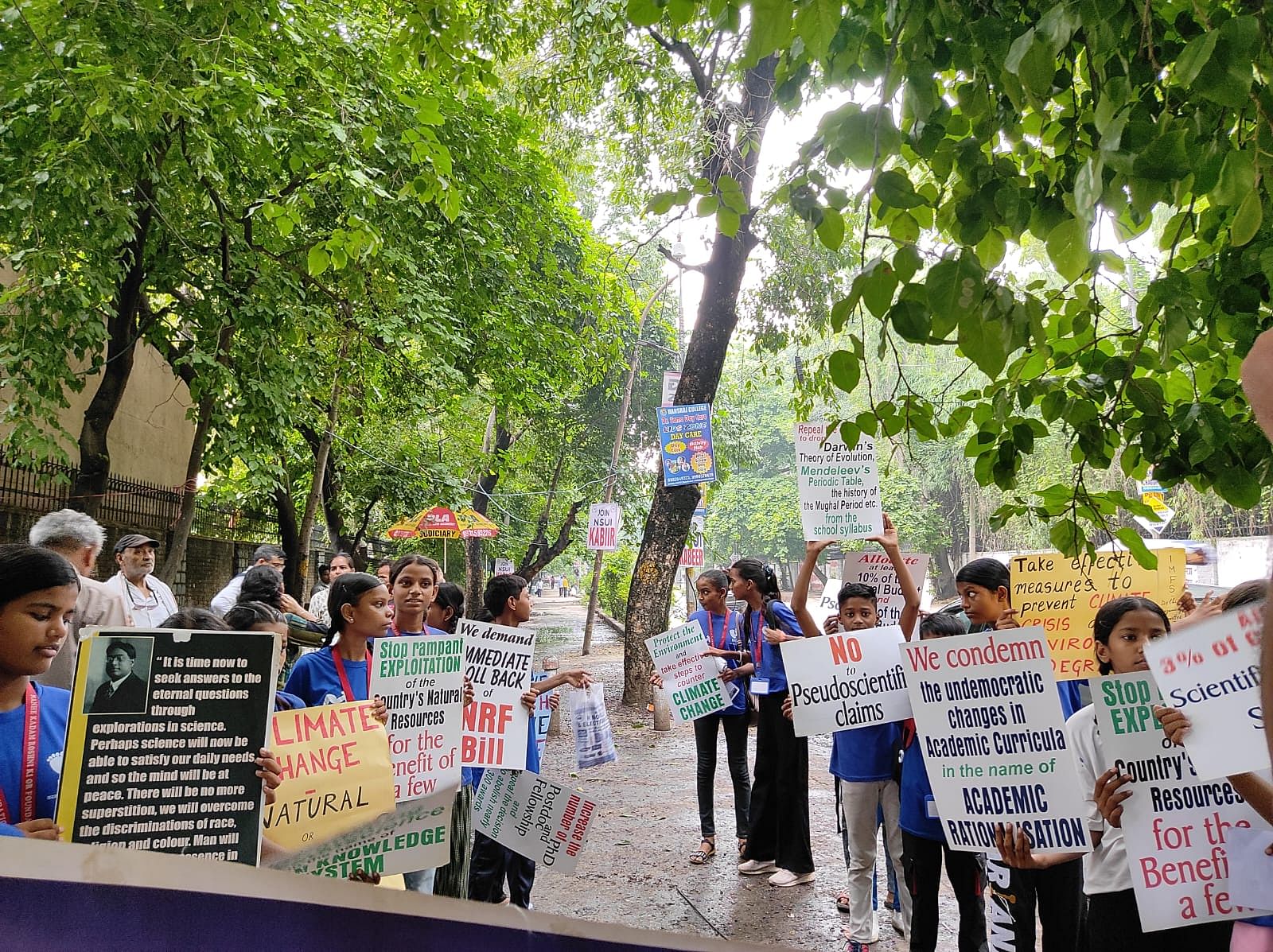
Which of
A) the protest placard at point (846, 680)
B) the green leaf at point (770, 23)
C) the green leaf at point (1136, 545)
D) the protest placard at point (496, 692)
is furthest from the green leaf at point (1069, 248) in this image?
the protest placard at point (846, 680)

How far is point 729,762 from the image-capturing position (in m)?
6.71

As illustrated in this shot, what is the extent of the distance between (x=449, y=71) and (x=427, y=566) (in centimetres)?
232

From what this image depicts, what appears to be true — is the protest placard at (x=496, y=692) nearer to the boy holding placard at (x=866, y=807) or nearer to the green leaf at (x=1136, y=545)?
the boy holding placard at (x=866, y=807)

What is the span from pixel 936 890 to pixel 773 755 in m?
2.18

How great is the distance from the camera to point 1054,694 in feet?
11.0

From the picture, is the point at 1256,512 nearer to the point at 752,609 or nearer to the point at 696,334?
the point at 696,334

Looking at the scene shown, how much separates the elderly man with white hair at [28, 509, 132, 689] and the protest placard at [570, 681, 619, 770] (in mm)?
2536

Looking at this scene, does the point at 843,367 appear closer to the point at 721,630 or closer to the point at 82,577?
the point at 82,577

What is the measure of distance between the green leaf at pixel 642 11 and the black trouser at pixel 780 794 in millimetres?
4889

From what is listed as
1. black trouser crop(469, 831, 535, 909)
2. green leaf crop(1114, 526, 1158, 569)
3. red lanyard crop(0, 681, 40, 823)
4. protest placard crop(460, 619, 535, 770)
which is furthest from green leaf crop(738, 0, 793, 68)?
black trouser crop(469, 831, 535, 909)

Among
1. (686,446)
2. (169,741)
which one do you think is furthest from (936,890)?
(686,446)

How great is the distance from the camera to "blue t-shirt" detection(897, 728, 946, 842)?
13.0 ft

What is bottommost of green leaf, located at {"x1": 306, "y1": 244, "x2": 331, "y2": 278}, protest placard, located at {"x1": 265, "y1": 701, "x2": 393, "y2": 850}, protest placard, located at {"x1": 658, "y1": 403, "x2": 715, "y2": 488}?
protest placard, located at {"x1": 265, "y1": 701, "x2": 393, "y2": 850}

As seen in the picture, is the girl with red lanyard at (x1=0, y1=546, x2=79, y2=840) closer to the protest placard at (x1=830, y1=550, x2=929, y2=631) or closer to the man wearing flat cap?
the man wearing flat cap
